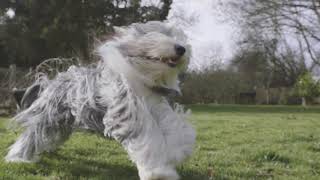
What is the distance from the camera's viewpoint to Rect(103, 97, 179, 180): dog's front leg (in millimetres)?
4418

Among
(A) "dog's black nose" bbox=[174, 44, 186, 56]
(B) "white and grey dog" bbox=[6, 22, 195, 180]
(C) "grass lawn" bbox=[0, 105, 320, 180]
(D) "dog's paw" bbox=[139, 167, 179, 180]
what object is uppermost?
(A) "dog's black nose" bbox=[174, 44, 186, 56]

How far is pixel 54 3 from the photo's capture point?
2609cm

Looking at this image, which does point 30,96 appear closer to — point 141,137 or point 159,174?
point 141,137

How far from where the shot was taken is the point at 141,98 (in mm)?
4684

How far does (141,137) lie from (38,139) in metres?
1.62

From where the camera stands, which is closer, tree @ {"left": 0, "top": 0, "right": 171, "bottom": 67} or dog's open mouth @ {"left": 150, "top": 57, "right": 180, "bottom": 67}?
dog's open mouth @ {"left": 150, "top": 57, "right": 180, "bottom": 67}

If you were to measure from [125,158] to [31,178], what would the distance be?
158 centimetres

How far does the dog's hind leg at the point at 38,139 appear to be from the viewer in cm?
562

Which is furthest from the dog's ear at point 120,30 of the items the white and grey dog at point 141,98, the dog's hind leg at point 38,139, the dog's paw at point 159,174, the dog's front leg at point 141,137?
the dog's paw at point 159,174

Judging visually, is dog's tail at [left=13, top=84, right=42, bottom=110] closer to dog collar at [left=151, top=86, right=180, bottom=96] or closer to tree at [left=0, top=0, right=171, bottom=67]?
dog collar at [left=151, top=86, right=180, bottom=96]

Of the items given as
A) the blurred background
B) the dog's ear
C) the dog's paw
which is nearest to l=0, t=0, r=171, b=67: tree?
the blurred background

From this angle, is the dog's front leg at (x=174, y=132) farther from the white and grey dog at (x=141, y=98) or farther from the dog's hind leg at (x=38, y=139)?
the dog's hind leg at (x=38, y=139)

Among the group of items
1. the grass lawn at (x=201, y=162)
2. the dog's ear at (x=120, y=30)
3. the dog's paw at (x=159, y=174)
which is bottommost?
the grass lawn at (x=201, y=162)

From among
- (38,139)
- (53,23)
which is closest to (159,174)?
(38,139)
